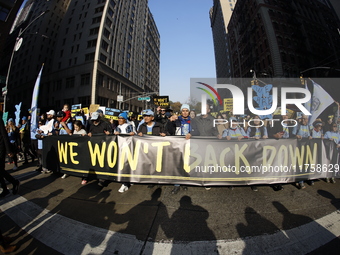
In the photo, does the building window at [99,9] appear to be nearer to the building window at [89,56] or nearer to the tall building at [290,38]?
the building window at [89,56]

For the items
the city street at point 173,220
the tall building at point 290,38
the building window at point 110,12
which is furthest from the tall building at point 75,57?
the tall building at point 290,38

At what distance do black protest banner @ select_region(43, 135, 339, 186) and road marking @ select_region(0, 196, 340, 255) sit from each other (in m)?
1.18

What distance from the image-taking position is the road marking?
1.92 metres

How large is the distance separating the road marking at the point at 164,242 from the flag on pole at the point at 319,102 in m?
3.35

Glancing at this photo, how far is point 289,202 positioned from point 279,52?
36.8 m

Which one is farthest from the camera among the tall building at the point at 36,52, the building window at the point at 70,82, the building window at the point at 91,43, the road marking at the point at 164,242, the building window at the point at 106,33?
the building window at the point at 106,33

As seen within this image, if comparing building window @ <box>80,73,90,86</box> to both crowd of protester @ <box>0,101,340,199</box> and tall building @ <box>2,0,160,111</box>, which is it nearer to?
tall building @ <box>2,0,160,111</box>

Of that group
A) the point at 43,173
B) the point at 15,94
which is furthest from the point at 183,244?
the point at 15,94

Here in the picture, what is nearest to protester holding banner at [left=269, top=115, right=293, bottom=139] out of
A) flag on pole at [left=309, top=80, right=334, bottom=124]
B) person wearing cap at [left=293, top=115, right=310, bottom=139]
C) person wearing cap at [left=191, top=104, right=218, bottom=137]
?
person wearing cap at [left=293, top=115, right=310, bottom=139]

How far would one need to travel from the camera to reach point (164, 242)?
204cm

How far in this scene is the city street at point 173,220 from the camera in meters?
1.98

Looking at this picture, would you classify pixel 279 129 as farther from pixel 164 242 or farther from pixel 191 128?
pixel 164 242

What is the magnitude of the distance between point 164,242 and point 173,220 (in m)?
0.49

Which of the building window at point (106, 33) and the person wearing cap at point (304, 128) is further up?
the building window at point (106, 33)
